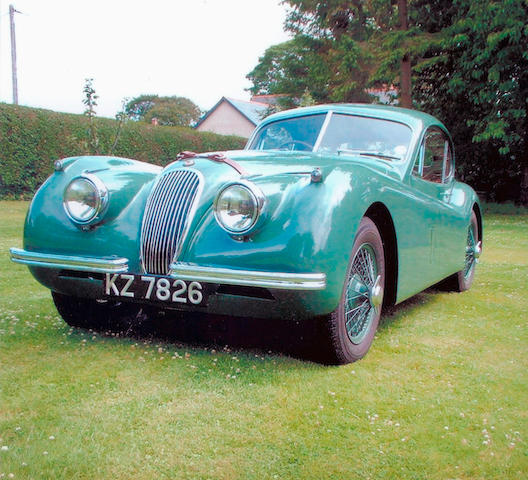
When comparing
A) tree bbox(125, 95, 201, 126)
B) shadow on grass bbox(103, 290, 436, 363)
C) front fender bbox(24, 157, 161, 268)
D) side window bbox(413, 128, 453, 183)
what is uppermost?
tree bbox(125, 95, 201, 126)

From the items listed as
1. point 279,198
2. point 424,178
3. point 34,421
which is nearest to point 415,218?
point 424,178

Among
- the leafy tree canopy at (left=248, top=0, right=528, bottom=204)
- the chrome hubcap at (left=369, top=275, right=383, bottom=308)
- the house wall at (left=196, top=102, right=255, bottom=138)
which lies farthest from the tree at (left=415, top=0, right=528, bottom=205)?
the house wall at (left=196, top=102, right=255, bottom=138)

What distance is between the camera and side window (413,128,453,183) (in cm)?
436

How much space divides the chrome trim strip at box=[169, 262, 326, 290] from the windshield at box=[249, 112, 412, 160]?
5.09ft

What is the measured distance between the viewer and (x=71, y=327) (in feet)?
11.8

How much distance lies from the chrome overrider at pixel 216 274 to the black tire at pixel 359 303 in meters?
0.31

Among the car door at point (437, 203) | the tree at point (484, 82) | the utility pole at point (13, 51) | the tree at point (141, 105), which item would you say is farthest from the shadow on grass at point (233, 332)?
the tree at point (141, 105)

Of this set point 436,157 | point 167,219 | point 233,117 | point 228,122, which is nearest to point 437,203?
point 436,157

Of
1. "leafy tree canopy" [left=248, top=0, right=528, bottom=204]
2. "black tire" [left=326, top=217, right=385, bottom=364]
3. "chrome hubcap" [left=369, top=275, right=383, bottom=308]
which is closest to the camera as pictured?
"black tire" [left=326, top=217, right=385, bottom=364]

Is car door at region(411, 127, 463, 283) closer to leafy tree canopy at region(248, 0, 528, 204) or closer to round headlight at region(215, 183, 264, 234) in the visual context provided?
round headlight at region(215, 183, 264, 234)

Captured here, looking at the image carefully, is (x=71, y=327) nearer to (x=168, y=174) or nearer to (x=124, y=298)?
→ (x=124, y=298)

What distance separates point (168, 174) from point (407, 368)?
5.61 feet

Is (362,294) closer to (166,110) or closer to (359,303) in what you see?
(359,303)

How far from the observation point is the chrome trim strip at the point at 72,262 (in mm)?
2961
